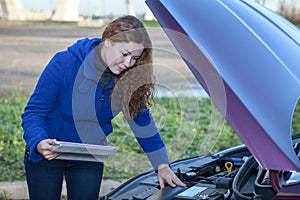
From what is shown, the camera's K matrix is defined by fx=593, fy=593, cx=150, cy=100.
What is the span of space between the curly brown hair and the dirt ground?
11.3ft

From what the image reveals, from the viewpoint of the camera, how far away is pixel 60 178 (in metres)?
3.39

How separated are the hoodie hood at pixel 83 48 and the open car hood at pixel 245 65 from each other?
507 millimetres

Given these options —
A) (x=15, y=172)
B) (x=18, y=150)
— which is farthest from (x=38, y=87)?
(x=18, y=150)

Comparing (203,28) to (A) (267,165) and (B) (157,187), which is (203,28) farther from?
(B) (157,187)

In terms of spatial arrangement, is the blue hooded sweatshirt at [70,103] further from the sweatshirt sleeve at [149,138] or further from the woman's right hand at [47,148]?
the sweatshirt sleeve at [149,138]

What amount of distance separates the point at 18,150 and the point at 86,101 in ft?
10.6

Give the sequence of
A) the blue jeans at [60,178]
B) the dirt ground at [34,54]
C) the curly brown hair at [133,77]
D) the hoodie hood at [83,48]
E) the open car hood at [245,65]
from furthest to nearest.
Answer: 1. the dirt ground at [34,54]
2. the blue jeans at [60,178]
3. the hoodie hood at [83,48]
4. the curly brown hair at [133,77]
5. the open car hood at [245,65]

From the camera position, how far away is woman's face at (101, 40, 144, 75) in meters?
2.99

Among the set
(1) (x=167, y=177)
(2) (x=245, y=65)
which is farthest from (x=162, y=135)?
(2) (x=245, y=65)

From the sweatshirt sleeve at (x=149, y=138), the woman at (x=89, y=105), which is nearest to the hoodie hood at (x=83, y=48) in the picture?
the woman at (x=89, y=105)

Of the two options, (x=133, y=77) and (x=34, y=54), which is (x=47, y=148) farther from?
(x=34, y=54)

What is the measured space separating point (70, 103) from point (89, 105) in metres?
0.10

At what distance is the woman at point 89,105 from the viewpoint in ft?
9.98

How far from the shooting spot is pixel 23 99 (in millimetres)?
8641
